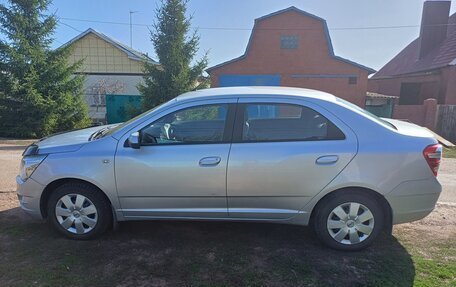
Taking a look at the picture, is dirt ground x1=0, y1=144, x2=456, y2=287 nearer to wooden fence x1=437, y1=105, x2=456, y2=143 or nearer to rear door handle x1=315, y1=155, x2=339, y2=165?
rear door handle x1=315, y1=155, x2=339, y2=165

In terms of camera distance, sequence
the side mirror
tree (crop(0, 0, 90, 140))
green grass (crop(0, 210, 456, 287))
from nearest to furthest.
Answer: green grass (crop(0, 210, 456, 287))
the side mirror
tree (crop(0, 0, 90, 140))

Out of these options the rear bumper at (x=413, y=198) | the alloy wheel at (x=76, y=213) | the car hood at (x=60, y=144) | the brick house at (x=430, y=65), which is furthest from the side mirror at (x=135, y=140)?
the brick house at (x=430, y=65)

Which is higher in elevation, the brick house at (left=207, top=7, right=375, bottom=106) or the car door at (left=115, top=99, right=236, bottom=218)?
the brick house at (left=207, top=7, right=375, bottom=106)

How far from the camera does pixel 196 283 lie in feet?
9.32

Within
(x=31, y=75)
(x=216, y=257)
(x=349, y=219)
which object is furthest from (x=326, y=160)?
(x=31, y=75)

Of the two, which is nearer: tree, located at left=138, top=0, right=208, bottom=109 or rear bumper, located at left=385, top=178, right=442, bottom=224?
rear bumper, located at left=385, top=178, right=442, bottom=224

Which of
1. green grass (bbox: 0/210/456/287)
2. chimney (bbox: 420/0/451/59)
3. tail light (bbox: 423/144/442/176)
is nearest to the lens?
green grass (bbox: 0/210/456/287)

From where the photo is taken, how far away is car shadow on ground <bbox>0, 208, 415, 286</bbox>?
291 centimetres

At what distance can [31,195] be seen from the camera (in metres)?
3.58

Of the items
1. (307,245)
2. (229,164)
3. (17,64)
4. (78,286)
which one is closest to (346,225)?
(307,245)

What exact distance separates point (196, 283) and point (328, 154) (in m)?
1.73

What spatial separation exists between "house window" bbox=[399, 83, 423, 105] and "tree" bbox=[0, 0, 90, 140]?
21.0 metres

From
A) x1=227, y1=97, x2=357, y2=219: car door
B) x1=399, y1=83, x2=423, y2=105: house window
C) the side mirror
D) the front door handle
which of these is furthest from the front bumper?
x1=399, y1=83, x2=423, y2=105: house window

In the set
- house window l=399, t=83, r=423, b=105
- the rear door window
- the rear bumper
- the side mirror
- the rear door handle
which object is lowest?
the rear bumper
